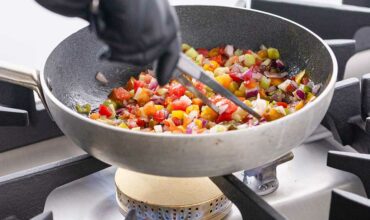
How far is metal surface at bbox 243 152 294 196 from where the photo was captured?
0.69 m

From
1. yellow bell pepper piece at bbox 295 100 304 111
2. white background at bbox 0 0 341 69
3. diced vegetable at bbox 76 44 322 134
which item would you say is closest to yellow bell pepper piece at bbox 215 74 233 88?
diced vegetable at bbox 76 44 322 134

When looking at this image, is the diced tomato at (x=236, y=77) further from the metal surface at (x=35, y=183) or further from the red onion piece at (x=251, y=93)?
the metal surface at (x=35, y=183)

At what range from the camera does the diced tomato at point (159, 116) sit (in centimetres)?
69

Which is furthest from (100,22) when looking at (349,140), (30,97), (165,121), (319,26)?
(319,26)

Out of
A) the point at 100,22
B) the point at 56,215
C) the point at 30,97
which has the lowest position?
the point at 56,215

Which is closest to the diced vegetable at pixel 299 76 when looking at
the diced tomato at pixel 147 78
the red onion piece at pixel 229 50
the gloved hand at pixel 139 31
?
the red onion piece at pixel 229 50

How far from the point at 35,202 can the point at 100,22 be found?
314 millimetres

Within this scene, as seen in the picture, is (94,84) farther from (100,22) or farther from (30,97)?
(100,22)

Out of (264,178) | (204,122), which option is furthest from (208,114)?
(264,178)

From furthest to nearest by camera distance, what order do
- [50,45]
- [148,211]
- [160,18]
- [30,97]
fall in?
[50,45], [30,97], [148,211], [160,18]

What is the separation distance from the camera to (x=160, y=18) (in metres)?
0.43

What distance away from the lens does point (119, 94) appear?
0.77 meters

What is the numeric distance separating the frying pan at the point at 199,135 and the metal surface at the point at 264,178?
0.37 ft

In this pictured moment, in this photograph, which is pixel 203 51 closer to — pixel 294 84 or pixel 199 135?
pixel 294 84
